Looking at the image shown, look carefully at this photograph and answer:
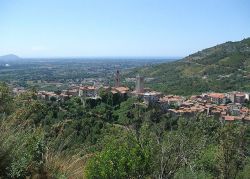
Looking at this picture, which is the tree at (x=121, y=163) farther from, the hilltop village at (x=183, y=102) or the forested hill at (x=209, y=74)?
the forested hill at (x=209, y=74)

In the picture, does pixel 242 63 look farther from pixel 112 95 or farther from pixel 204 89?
pixel 112 95

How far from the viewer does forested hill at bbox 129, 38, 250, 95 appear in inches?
2795

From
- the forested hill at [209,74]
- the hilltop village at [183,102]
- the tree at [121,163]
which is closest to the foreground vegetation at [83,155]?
the tree at [121,163]

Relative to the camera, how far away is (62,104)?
39062 millimetres

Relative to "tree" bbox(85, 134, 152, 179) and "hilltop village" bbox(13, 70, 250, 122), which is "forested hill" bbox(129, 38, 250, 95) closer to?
"hilltop village" bbox(13, 70, 250, 122)

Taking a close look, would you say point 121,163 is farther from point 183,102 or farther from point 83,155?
point 183,102

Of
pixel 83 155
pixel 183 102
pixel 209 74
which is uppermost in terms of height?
pixel 83 155

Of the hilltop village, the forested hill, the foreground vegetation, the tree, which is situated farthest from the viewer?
the forested hill

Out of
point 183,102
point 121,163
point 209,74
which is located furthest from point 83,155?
point 209,74

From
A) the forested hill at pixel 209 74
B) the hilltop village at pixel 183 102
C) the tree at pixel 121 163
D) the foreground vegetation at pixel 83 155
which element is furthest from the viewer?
the forested hill at pixel 209 74

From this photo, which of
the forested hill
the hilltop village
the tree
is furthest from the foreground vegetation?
the forested hill

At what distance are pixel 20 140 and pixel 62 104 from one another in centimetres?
3569

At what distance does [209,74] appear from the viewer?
83875 millimetres

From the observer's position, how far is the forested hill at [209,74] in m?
71.0
